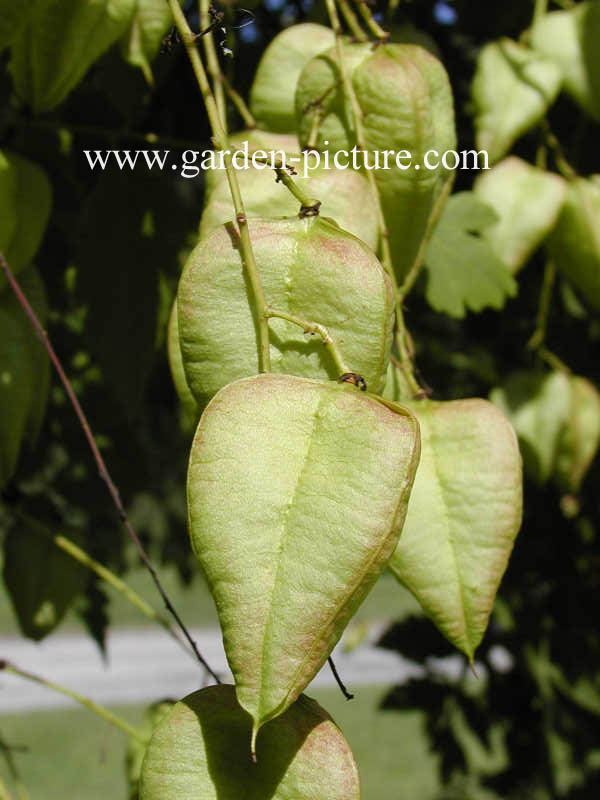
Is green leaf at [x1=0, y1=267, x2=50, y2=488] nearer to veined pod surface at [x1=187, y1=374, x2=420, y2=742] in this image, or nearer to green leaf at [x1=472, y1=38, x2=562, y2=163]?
veined pod surface at [x1=187, y1=374, x2=420, y2=742]

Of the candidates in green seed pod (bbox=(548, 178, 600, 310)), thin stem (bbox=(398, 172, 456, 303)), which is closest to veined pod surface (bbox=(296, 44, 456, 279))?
thin stem (bbox=(398, 172, 456, 303))

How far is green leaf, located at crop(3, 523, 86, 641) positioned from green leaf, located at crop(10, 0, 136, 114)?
54 cm

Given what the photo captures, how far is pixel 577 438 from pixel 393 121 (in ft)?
2.64

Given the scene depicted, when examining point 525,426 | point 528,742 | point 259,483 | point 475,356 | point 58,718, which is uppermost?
point 259,483

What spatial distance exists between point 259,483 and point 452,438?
0.91ft

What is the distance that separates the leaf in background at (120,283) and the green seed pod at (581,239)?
530mm

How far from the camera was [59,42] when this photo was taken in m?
0.96

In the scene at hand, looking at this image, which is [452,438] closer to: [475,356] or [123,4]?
[123,4]

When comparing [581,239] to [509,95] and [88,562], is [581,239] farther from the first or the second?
[88,562]

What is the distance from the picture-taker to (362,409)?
2.02ft

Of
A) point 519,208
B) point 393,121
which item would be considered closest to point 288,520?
point 393,121

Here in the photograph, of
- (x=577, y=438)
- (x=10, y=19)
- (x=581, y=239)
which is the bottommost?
(x=577, y=438)

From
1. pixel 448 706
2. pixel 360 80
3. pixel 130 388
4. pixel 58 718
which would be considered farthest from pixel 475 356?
pixel 58 718

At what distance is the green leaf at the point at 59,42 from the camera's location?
3.14ft
